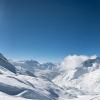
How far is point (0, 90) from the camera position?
184m

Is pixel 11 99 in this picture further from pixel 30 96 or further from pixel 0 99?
pixel 30 96

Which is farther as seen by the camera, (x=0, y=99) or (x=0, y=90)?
(x=0, y=90)

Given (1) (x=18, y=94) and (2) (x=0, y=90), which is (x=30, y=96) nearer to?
(1) (x=18, y=94)

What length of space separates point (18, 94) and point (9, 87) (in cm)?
832

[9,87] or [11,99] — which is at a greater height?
[9,87]

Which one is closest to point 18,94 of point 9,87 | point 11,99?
point 9,87

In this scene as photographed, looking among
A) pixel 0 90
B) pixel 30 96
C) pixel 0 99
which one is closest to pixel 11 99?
pixel 0 99

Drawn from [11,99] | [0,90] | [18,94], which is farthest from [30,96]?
[11,99]

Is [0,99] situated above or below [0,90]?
below

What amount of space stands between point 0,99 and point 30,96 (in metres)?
55.4

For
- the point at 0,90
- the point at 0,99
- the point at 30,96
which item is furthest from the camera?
the point at 30,96

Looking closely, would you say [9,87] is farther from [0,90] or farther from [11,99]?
[11,99]

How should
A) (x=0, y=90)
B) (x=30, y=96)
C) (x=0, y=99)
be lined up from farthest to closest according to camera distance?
(x=30, y=96)
(x=0, y=90)
(x=0, y=99)

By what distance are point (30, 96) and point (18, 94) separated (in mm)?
11018
